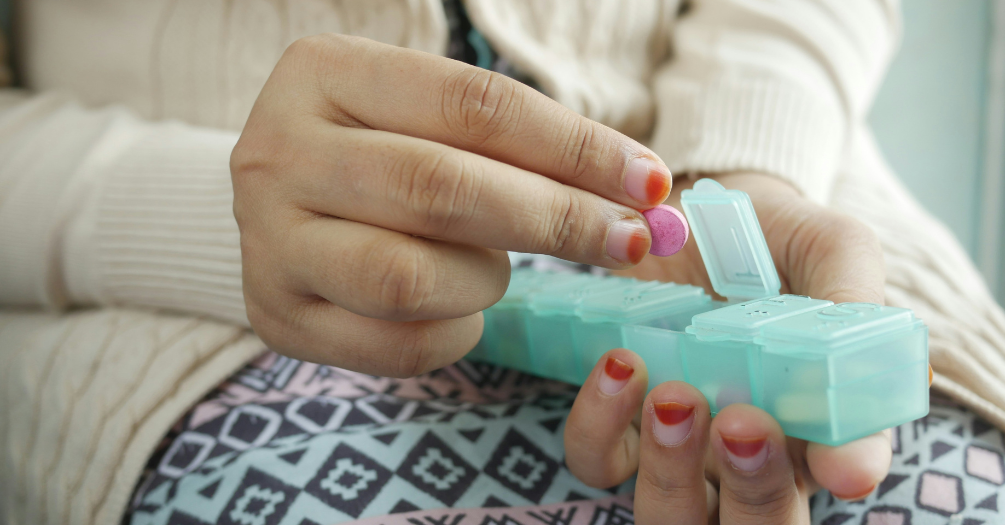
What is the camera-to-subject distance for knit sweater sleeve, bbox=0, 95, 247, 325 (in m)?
0.54

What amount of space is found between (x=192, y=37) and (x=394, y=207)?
532mm

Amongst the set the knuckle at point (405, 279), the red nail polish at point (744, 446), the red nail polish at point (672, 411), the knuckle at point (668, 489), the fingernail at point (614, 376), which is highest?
the knuckle at point (405, 279)

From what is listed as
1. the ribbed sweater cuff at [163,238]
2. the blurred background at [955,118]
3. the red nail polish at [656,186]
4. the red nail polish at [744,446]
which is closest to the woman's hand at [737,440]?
the red nail polish at [744,446]

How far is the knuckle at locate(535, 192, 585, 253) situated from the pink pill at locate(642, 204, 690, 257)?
6cm

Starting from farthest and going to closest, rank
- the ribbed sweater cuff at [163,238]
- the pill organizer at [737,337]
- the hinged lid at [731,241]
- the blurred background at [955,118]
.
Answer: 1. the blurred background at [955,118]
2. the ribbed sweater cuff at [163,238]
3. the hinged lid at [731,241]
4. the pill organizer at [737,337]

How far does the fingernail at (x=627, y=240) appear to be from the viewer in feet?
1.14

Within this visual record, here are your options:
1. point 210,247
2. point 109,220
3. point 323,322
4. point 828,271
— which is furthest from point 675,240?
point 109,220

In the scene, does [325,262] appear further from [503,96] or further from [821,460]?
[821,460]

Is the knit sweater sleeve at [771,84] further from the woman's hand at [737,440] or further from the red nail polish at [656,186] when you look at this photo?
the red nail polish at [656,186]

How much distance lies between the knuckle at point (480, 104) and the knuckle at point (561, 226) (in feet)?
0.17

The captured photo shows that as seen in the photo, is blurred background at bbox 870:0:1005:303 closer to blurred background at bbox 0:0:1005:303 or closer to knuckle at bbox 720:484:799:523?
blurred background at bbox 0:0:1005:303

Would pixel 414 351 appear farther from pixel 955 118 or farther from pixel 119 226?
pixel 955 118

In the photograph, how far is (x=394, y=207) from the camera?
0.32 m

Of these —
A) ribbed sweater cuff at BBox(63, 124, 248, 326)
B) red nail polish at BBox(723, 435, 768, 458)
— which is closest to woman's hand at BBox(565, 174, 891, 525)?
red nail polish at BBox(723, 435, 768, 458)
